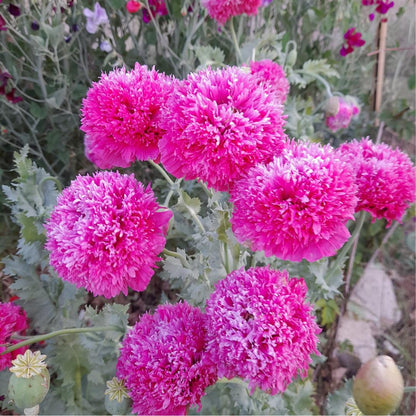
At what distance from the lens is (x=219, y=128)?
0.48 m

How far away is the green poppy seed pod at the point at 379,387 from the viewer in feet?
1.49

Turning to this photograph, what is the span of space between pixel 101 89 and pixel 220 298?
0.31 metres

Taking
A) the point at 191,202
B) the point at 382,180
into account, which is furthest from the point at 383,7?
the point at 191,202

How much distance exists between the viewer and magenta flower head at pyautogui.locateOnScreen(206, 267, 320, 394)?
485mm

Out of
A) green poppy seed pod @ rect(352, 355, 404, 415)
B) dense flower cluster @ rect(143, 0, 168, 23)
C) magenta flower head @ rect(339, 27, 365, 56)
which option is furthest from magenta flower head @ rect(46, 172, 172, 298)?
magenta flower head @ rect(339, 27, 365, 56)

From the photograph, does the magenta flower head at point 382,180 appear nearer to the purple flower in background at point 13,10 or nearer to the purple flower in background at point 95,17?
the purple flower in background at point 95,17

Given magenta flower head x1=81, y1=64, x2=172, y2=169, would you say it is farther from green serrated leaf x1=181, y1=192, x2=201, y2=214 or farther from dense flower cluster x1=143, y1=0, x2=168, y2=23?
dense flower cluster x1=143, y1=0, x2=168, y2=23

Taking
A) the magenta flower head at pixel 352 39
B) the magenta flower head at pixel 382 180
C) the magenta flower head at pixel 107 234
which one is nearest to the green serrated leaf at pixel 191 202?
the magenta flower head at pixel 107 234

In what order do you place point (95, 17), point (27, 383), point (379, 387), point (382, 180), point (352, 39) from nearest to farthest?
1. point (379, 387)
2. point (27, 383)
3. point (382, 180)
4. point (95, 17)
5. point (352, 39)

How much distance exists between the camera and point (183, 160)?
50 centimetres

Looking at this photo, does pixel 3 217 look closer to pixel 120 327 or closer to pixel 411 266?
pixel 120 327

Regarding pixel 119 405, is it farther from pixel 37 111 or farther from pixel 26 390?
pixel 37 111

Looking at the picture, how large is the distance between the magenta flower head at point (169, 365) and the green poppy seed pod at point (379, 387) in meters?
0.18

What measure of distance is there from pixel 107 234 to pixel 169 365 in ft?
0.60
